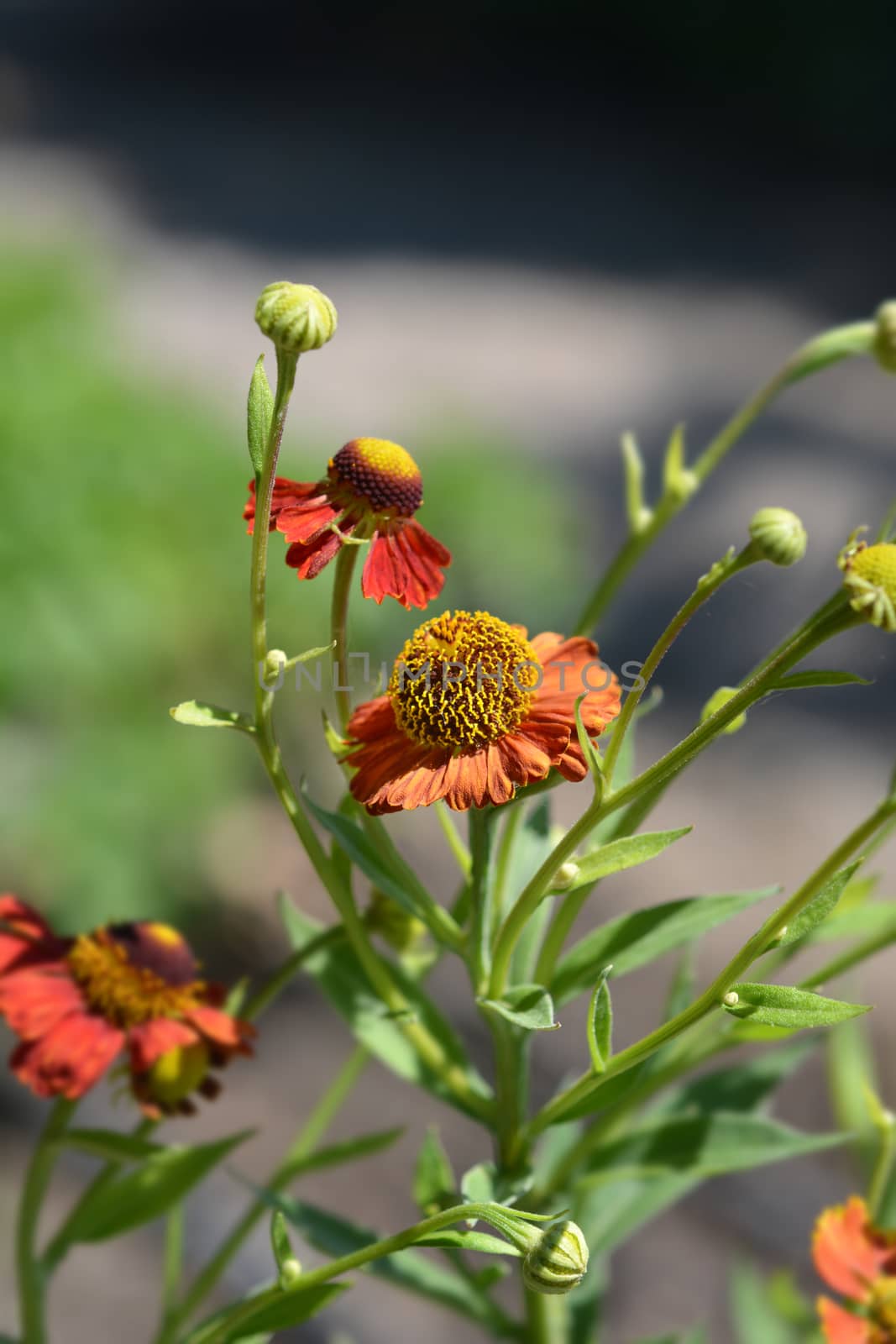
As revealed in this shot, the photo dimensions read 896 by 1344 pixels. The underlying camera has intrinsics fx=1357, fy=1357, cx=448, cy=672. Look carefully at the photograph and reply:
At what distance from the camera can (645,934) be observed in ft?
1.53

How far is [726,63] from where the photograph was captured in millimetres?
4969

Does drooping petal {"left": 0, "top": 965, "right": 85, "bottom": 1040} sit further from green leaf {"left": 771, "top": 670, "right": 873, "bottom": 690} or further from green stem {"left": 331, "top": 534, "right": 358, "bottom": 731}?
green leaf {"left": 771, "top": 670, "right": 873, "bottom": 690}

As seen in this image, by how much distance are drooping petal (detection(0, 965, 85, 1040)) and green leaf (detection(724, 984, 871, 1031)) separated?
0.88 feet

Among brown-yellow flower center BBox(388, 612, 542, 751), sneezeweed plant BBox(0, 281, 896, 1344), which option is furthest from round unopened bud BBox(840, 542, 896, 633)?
brown-yellow flower center BBox(388, 612, 542, 751)

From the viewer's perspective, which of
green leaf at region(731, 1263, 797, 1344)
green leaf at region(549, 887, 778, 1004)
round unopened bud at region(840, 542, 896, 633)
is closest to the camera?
round unopened bud at region(840, 542, 896, 633)

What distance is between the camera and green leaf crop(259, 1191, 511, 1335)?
505 millimetres

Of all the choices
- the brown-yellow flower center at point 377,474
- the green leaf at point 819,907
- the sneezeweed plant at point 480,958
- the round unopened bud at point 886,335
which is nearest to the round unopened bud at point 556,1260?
the sneezeweed plant at point 480,958

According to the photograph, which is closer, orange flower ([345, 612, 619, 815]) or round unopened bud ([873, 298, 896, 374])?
orange flower ([345, 612, 619, 815])

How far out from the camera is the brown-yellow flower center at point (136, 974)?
52 cm

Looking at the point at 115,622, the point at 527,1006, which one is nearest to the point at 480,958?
the point at 527,1006

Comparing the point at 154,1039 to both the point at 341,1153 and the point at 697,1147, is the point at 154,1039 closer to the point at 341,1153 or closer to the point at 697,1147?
the point at 341,1153

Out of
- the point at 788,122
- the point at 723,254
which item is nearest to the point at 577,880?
the point at 723,254

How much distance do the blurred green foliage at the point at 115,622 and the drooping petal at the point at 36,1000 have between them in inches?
42.4

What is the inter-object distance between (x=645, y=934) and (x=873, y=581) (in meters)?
0.17
